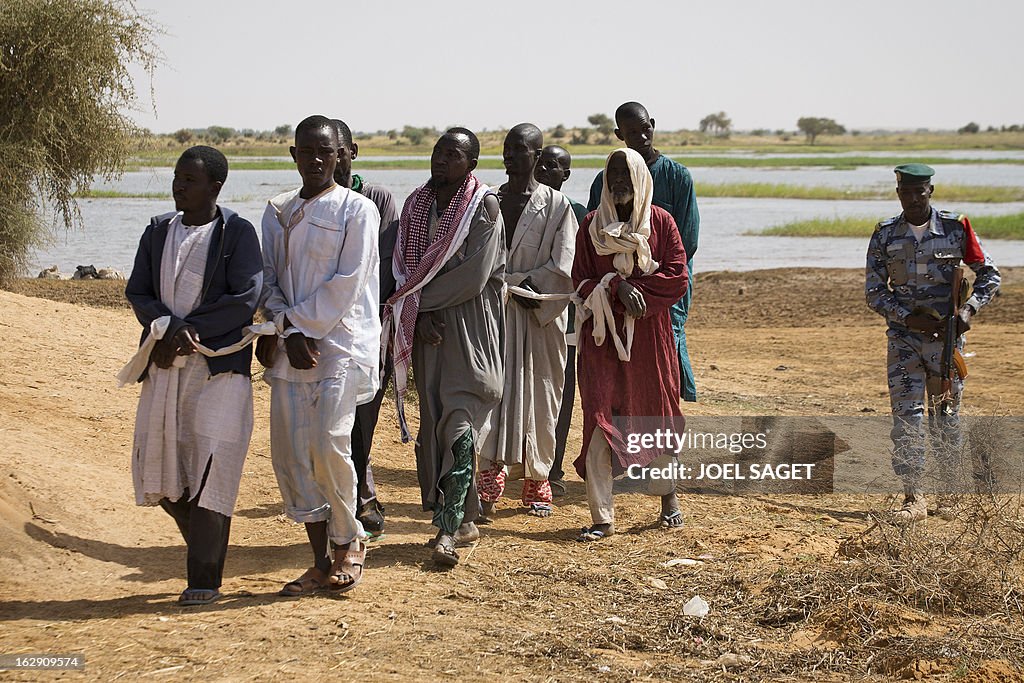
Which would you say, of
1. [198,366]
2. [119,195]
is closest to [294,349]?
[198,366]

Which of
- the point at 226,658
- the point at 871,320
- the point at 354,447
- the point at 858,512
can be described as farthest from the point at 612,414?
the point at 871,320

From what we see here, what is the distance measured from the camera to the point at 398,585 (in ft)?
17.1

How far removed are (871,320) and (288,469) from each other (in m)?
12.3

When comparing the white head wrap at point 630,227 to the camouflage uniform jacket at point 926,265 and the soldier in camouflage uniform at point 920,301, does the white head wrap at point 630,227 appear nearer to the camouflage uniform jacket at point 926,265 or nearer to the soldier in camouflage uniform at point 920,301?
the camouflage uniform jacket at point 926,265

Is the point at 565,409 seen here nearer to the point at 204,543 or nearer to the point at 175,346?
the point at 204,543

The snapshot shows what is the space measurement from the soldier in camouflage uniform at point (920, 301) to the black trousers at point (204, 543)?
148 inches

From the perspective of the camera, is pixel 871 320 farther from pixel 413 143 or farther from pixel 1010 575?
pixel 413 143


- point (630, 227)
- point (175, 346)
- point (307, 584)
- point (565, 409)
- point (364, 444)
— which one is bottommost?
point (307, 584)

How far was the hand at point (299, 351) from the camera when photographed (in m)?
4.73

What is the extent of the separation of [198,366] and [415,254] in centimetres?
140

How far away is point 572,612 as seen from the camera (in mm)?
4953

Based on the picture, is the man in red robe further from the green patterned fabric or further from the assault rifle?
the assault rifle

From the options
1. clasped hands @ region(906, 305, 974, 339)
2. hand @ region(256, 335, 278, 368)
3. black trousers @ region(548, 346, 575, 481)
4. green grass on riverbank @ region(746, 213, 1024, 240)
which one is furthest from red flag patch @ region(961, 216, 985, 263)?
green grass on riverbank @ region(746, 213, 1024, 240)

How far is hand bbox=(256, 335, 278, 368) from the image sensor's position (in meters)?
4.80
